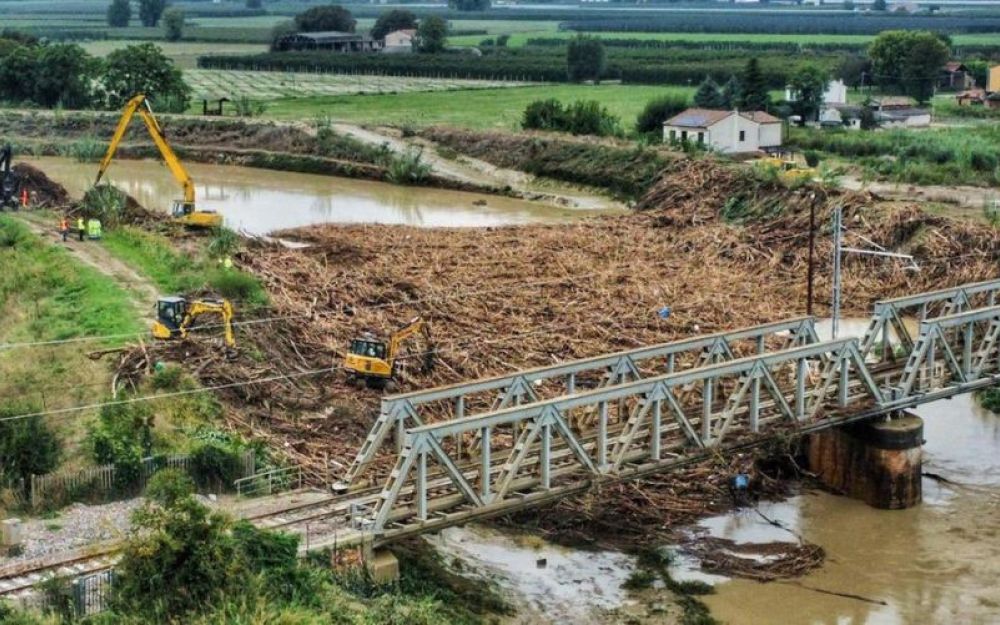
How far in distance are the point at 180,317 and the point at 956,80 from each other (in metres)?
83.6

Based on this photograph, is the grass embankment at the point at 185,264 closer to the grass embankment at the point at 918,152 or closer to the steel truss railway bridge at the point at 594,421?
the steel truss railway bridge at the point at 594,421

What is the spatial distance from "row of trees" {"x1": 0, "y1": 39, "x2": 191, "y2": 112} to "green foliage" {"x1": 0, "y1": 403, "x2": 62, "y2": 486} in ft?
203

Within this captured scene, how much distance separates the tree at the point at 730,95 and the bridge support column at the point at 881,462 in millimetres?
53725

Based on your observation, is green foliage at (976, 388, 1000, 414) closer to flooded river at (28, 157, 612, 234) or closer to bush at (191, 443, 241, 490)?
bush at (191, 443, 241, 490)

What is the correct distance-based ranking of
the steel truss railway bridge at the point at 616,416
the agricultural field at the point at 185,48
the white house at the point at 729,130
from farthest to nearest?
the agricultural field at the point at 185,48, the white house at the point at 729,130, the steel truss railway bridge at the point at 616,416

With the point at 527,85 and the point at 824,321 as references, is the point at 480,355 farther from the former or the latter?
the point at 527,85

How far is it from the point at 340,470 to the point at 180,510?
24.9 ft

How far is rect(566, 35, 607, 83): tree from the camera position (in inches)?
4500

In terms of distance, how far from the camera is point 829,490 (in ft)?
99.4

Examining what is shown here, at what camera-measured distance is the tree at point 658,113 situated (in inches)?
2968

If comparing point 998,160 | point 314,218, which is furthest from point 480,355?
point 998,160

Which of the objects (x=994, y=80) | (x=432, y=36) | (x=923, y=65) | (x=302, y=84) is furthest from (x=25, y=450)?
(x=432, y=36)

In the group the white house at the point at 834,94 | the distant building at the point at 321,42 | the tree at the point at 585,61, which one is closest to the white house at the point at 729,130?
the white house at the point at 834,94

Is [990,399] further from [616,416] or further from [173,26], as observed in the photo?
[173,26]
